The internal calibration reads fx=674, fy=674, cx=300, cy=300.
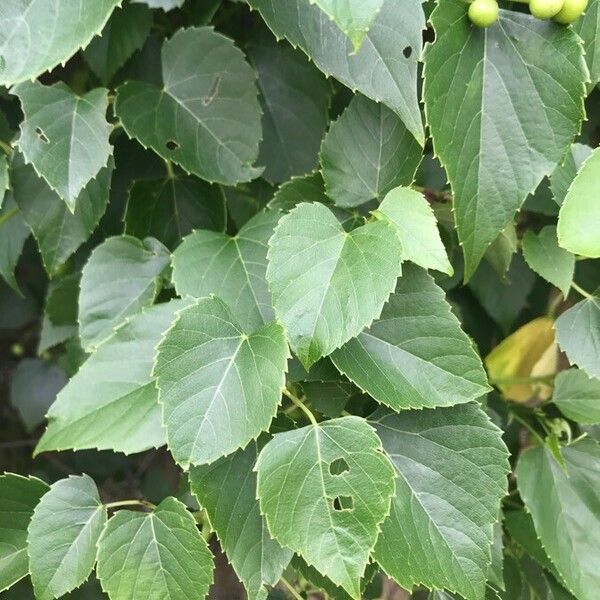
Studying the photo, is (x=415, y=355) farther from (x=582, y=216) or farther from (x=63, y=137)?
(x=63, y=137)

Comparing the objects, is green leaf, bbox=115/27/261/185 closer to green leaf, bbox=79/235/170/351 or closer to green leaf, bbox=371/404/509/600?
green leaf, bbox=79/235/170/351

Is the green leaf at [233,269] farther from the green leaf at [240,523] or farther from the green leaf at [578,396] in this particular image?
the green leaf at [578,396]

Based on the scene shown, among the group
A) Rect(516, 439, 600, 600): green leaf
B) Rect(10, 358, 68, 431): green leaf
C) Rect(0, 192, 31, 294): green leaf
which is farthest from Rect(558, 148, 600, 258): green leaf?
Rect(10, 358, 68, 431): green leaf

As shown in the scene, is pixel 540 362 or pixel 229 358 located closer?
pixel 229 358

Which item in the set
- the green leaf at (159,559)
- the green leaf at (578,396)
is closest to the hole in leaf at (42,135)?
the green leaf at (159,559)

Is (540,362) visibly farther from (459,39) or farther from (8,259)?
(8,259)

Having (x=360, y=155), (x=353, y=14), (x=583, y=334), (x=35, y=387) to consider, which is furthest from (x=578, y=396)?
(x=35, y=387)

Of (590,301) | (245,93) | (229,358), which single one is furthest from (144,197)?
(590,301)
